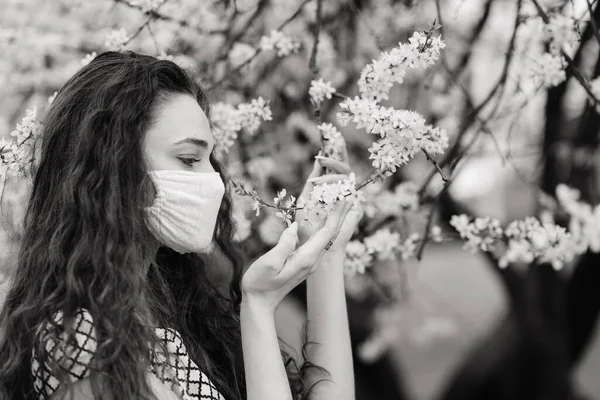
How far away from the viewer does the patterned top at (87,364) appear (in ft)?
5.08

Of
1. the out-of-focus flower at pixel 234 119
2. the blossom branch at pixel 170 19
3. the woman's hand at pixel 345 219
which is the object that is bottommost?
the woman's hand at pixel 345 219

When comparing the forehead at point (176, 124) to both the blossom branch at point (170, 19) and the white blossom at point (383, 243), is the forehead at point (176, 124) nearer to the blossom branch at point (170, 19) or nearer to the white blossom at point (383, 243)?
the blossom branch at point (170, 19)

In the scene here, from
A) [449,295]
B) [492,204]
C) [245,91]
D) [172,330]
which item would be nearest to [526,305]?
[245,91]

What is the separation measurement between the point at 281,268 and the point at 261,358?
0.19m

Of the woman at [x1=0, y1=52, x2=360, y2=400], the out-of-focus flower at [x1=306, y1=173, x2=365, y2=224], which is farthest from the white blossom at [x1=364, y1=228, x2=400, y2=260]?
the out-of-focus flower at [x1=306, y1=173, x2=365, y2=224]

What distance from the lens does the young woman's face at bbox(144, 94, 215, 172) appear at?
1.73 m

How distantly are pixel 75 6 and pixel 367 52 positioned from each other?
1.43 meters

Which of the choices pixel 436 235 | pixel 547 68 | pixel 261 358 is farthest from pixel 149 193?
pixel 547 68

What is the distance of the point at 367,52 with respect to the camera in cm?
406

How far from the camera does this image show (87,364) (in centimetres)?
154

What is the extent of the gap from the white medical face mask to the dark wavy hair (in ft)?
→ 0.10

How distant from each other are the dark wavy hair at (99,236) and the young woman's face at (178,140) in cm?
2

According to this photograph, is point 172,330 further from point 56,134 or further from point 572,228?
point 572,228

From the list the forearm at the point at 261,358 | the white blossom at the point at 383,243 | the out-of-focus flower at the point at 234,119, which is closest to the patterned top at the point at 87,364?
the forearm at the point at 261,358
